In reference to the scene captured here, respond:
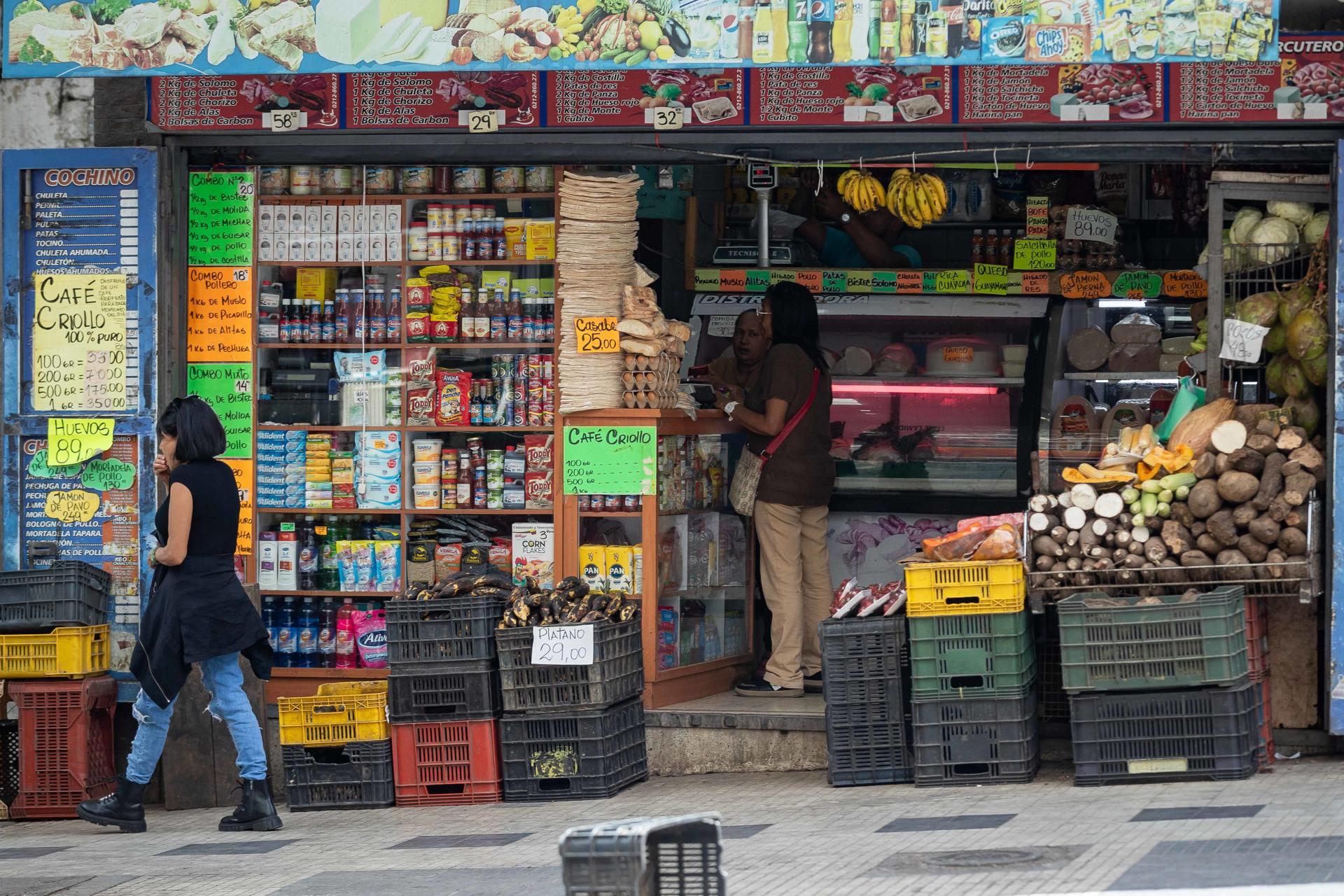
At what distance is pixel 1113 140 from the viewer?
8477 millimetres

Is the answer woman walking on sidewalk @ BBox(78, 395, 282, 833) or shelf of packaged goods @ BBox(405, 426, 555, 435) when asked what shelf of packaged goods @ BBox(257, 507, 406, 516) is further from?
woman walking on sidewalk @ BBox(78, 395, 282, 833)

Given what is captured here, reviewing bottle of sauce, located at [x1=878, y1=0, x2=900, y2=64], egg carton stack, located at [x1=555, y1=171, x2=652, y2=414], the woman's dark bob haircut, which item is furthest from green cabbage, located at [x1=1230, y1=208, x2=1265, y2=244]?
the woman's dark bob haircut

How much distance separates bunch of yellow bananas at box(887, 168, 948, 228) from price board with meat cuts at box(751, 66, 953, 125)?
2.45 ft

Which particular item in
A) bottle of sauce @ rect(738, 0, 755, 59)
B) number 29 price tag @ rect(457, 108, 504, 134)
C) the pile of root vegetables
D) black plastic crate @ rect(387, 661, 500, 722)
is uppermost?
bottle of sauce @ rect(738, 0, 755, 59)

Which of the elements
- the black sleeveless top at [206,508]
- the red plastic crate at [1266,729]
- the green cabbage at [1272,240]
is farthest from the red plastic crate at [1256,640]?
the black sleeveless top at [206,508]

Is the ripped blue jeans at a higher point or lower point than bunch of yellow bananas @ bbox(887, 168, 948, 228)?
lower

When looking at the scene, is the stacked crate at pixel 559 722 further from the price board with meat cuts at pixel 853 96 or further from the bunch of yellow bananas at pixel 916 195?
the bunch of yellow bananas at pixel 916 195

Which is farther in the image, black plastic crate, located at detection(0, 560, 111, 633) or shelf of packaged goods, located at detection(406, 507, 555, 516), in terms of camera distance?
shelf of packaged goods, located at detection(406, 507, 555, 516)

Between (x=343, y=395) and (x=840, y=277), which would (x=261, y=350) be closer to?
(x=343, y=395)

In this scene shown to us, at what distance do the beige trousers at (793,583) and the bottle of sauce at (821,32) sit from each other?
311 cm

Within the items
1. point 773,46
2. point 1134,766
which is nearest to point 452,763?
point 1134,766

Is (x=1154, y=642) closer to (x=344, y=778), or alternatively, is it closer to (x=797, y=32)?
(x=797, y=32)

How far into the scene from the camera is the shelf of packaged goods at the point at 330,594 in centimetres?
941

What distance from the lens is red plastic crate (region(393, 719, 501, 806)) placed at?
8.38 m
